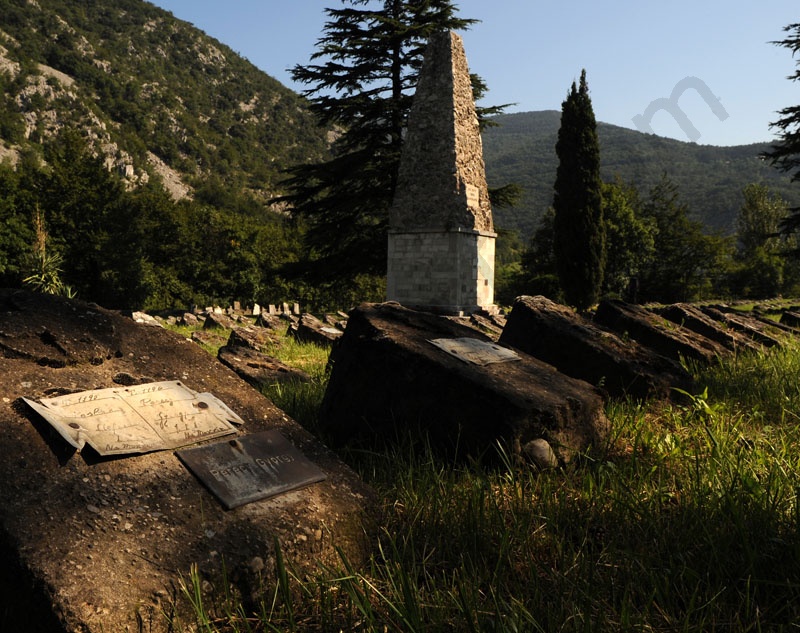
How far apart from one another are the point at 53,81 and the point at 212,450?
93893 mm

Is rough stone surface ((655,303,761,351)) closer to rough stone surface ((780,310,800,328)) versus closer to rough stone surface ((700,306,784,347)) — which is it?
rough stone surface ((700,306,784,347))

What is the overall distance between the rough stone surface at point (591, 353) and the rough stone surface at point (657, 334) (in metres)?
1.05

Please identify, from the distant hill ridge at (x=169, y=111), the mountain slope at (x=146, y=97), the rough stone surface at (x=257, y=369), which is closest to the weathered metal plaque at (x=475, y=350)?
the rough stone surface at (x=257, y=369)

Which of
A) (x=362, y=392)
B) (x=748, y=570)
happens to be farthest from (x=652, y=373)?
(x=748, y=570)

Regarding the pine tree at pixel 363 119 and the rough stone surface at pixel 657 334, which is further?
the pine tree at pixel 363 119

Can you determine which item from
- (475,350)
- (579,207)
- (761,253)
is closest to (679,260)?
(761,253)

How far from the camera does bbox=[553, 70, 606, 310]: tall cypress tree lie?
2470 cm

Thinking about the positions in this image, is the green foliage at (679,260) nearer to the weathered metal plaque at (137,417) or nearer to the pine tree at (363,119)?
the pine tree at (363,119)

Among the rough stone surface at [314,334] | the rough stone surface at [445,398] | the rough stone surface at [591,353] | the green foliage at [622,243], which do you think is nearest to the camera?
the rough stone surface at [445,398]

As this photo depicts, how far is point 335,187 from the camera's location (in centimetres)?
1920

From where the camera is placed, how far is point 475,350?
11.4 ft

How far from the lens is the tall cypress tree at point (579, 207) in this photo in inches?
973

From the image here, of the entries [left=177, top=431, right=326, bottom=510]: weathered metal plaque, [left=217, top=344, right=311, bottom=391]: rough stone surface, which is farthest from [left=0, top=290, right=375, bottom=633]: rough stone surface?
[left=217, top=344, right=311, bottom=391]: rough stone surface

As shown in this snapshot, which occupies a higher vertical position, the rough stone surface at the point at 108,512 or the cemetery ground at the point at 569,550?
the rough stone surface at the point at 108,512
